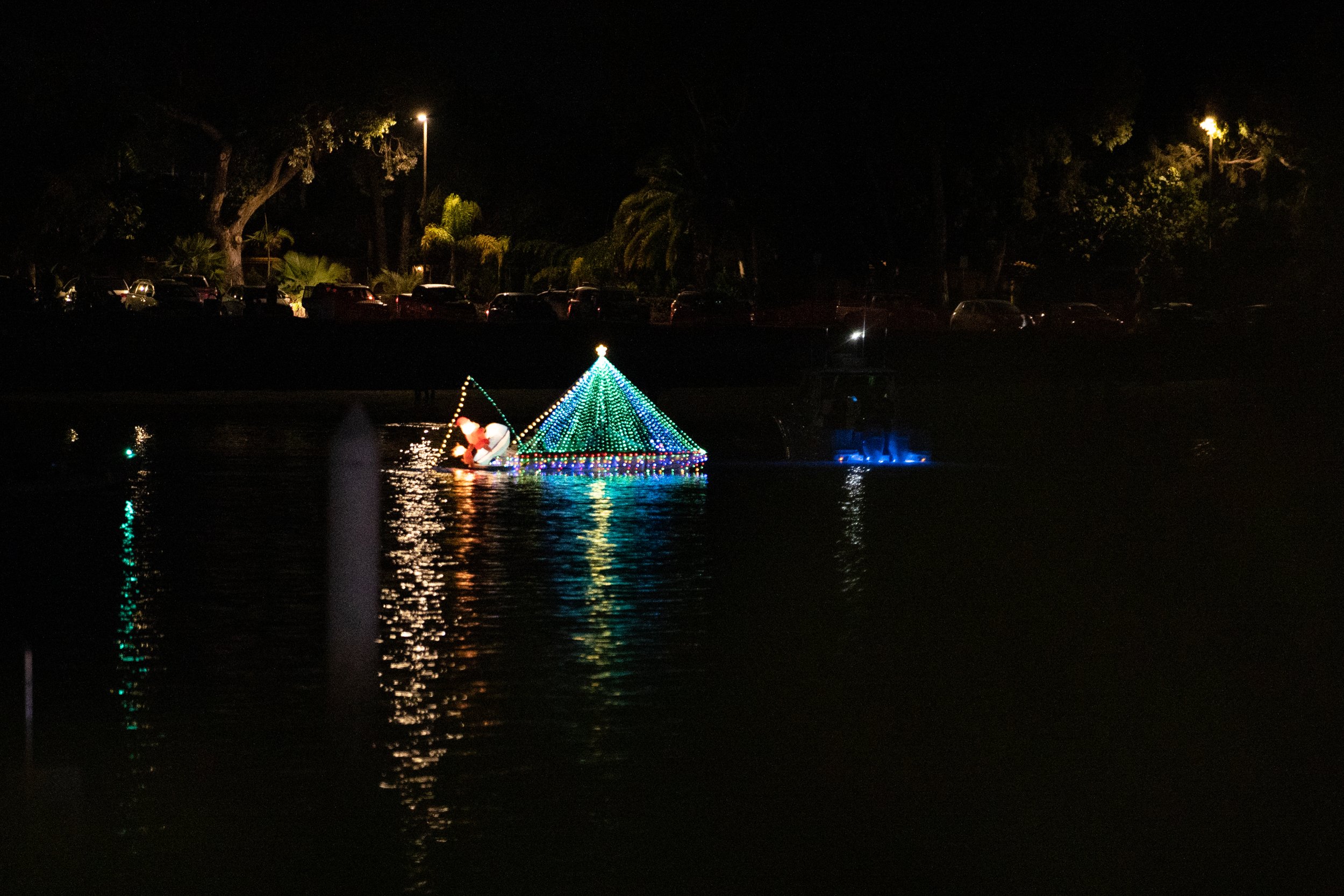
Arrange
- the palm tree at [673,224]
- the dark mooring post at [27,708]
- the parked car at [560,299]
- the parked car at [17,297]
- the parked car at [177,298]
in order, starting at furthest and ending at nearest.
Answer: the palm tree at [673,224] < the parked car at [560,299] < the parked car at [177,298] < the parked car at [17,297] < the dark mooring post at [27,708]

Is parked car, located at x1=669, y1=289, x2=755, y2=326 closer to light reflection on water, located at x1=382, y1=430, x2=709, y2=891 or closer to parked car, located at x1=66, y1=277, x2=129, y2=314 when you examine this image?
parked car, located at x1=66, y1=277, x2=129, y2=314

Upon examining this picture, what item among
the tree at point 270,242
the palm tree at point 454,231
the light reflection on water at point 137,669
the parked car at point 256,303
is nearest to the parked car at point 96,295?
the parked car at point 256,303

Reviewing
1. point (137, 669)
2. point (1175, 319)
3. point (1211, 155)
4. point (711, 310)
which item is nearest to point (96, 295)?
point (711, 310)

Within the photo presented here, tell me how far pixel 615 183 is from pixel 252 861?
3198 inches

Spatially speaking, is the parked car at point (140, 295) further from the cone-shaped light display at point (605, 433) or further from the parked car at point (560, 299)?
the cone-shaped light display at point (605, 433)

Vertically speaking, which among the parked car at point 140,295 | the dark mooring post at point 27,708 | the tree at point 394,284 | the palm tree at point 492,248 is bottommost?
the dark mooring post at point 27,708

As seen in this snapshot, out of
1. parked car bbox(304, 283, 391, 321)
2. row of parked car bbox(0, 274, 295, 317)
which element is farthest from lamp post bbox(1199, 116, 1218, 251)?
row of parked car bbox(0, 274, 295, 317)

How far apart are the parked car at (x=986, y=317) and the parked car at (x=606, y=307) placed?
9.44m

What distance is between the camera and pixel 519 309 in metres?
55.7

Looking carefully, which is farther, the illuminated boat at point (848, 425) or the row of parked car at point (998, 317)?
the row of parked car at point (998, 317)

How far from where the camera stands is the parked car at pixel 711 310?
5697 centimetres

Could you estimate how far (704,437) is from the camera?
2547 cm

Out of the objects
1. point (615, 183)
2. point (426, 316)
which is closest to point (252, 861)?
point (426, 316)

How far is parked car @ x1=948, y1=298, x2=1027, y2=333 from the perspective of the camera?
56.0m
